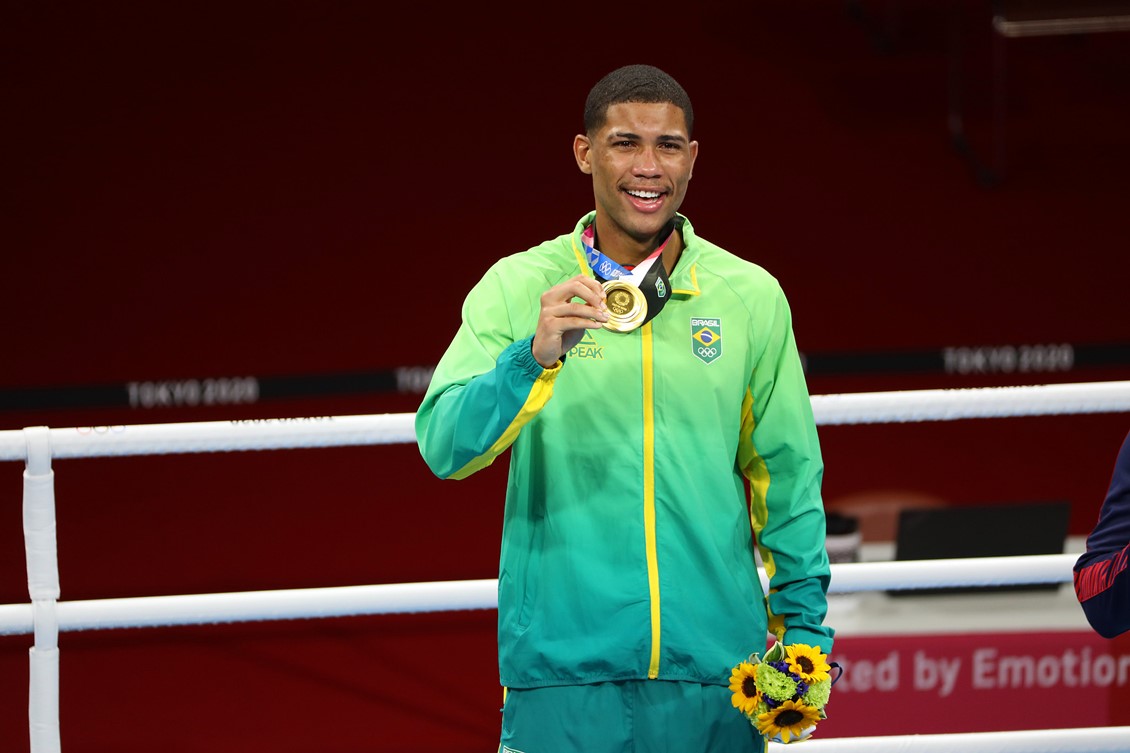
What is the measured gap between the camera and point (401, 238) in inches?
229

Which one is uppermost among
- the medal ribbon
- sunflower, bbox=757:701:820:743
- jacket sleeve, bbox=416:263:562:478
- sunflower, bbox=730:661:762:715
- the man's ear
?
the man's ear

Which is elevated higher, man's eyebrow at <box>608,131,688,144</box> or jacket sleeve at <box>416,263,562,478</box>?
man's eyebrow at <box>608,131,688,144</box>

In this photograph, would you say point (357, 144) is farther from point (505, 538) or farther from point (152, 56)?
point (505, 538)

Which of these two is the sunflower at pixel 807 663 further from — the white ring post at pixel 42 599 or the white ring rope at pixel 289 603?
the white ring post at pixel 42 599

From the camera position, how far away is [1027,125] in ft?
22.0

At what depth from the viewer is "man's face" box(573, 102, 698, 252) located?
1712mm

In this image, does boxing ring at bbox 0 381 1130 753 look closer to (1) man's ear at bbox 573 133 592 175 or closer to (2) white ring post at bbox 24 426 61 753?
(2) white ring post at bbox 24 426 61 753

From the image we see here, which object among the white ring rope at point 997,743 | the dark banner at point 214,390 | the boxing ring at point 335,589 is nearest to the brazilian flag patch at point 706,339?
the boxing ring at point 335,589

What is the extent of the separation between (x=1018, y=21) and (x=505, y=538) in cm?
445

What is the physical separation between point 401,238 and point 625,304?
4.26 meters

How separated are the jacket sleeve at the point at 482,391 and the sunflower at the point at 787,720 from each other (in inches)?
17.3

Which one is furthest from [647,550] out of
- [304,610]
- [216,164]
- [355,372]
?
[216,164]

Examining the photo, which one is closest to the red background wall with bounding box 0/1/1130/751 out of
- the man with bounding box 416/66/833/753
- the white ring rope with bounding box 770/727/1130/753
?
the white ring rope with bounding box 770/727/1130/753

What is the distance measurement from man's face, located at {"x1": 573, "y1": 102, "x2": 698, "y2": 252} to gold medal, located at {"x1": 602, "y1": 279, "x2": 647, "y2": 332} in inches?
4.2
